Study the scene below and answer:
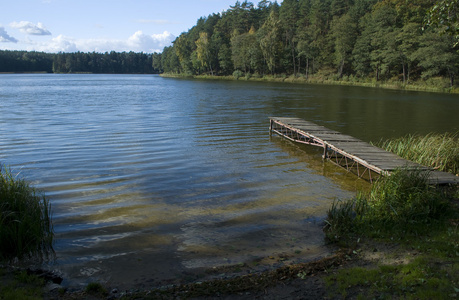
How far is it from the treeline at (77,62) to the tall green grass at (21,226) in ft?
575

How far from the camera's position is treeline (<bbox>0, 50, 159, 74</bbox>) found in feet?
517

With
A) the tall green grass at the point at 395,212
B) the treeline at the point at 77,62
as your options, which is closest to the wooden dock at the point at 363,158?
the tall green grass at the point at 395,212

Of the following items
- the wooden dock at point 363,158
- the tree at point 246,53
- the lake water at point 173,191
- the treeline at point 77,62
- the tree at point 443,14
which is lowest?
the lake water at point 173,191

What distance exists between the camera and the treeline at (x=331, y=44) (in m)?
52.8

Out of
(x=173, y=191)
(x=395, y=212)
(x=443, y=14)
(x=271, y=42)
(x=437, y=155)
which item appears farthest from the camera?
(x=271, y=42)

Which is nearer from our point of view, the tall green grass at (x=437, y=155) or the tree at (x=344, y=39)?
the tall green grass at (x=437, y=155)

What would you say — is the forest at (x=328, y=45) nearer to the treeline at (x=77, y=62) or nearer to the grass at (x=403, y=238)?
the grass at (x=403, y=238)

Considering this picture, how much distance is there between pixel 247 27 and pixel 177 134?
9071 centimetres

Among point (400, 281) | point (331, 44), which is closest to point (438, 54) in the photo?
point (331, 44)

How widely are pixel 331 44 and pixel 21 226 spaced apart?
74272mm

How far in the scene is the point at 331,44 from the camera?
7231 cm

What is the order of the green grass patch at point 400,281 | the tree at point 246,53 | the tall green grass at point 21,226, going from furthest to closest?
the tree at point 246,53
the tall green grass at point 21,226
the green grass patch at point 400,281

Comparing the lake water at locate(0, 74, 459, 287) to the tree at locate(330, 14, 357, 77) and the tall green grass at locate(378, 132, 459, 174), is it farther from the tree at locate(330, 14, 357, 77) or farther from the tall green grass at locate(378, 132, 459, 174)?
the tree at locate(330, 14, 357, 77)

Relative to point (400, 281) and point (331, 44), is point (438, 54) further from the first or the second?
point (400, 281)
